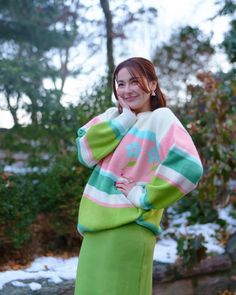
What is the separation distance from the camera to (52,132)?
4.58m

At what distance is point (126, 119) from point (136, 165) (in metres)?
0.20

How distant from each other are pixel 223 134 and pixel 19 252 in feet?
7.62

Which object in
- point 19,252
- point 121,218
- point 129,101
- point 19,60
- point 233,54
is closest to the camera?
point 121,218

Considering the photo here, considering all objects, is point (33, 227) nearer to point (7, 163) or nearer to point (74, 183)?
point (74, 183)

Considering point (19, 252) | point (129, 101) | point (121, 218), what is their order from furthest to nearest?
point (19, 252), point (129, 101), point (121, 218)

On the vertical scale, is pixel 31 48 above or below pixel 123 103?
above

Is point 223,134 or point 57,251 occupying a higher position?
point 223,134

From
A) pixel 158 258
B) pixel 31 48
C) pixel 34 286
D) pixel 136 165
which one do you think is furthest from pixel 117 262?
pixel 31 48

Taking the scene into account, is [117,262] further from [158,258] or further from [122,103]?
[158,258]

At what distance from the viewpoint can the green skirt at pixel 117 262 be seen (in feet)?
5.72

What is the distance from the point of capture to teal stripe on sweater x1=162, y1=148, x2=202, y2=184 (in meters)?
1.66

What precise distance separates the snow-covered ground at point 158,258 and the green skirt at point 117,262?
1.39 metres

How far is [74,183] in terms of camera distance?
3.98 metres

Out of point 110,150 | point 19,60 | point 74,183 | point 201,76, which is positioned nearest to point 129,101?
point 110,150
